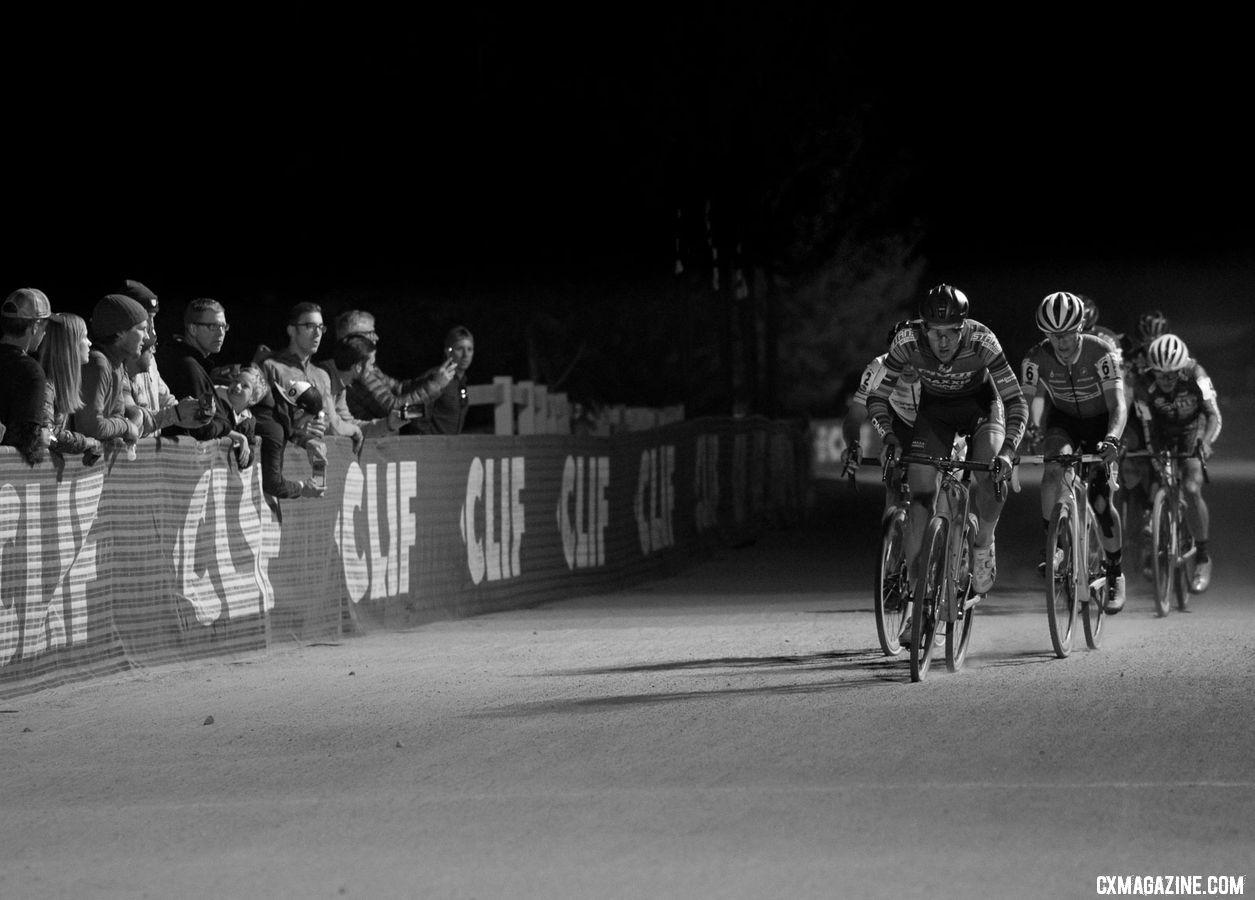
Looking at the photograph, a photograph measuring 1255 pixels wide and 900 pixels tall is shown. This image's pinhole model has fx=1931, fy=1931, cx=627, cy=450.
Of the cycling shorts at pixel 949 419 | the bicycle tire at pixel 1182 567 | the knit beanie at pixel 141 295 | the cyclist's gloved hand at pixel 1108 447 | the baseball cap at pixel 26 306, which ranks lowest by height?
the bicycle tire at pixel 1182 567

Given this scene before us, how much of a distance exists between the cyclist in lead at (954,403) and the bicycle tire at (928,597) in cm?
33

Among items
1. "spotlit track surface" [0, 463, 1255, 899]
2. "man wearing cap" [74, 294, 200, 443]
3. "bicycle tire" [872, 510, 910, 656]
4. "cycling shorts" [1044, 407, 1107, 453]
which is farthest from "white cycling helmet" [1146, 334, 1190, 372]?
"man wearing cap" [74, 294, 200, 443]

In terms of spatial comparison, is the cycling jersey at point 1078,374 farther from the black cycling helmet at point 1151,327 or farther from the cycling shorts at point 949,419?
the black cycling helmet at point 1151,327

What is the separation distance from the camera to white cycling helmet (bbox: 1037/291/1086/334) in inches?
477

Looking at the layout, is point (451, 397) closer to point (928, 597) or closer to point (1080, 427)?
point (1080, 427)

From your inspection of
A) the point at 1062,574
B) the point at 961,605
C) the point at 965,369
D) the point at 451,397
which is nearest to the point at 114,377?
the point at 965,369

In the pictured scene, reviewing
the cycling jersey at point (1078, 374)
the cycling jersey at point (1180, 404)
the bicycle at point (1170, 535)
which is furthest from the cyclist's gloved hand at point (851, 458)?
the cycling jersey at point (1180, 404)

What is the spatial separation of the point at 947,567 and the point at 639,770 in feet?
10.7

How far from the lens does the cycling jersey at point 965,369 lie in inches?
418

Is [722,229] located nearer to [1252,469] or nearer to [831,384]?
[1252,469]

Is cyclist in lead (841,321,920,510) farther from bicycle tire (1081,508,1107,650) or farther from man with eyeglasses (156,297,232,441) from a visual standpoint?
man with eyeglasses (156,297,232,441)

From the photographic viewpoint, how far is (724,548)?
904 inches

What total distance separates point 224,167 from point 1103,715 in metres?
25.9

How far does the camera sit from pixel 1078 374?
1259 cm
